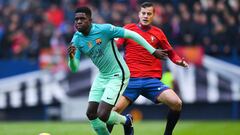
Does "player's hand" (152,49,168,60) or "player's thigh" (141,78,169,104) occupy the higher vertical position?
"player's hand" (152,49,168,60)

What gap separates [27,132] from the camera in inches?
620

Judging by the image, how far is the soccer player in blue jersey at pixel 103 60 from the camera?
1080cm

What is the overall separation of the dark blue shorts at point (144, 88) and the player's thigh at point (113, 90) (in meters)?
0.60

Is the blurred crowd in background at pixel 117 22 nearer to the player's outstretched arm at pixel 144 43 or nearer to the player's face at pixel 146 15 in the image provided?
the player's face at pixel 146 15

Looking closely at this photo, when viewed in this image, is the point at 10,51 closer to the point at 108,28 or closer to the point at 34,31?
the point at 34,31

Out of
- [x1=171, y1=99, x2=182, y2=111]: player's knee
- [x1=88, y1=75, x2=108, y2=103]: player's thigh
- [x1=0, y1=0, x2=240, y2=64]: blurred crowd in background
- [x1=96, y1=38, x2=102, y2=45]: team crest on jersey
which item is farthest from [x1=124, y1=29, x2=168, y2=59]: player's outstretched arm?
[x1=0, y1=0, x2=240, y2=64]: blurred crowd in background

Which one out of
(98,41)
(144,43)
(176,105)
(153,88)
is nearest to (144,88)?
(153,88)

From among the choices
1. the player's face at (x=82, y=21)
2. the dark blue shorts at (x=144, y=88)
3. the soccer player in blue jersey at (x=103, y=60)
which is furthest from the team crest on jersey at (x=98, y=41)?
the dark blue shorts at (x=144, y=88)

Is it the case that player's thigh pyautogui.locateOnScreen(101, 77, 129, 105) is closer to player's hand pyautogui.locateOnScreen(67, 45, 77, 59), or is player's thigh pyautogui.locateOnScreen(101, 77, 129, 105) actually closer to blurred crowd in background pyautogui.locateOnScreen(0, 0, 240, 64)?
player's hand pyautogui.locateOnScreen(67, 45, 77, 59)

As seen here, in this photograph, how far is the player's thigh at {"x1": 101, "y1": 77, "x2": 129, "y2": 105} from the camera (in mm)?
10891

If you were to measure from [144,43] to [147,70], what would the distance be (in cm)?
99

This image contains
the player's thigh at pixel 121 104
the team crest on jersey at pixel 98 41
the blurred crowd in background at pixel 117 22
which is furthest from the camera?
the blurred crowd in background at pixel 117 22

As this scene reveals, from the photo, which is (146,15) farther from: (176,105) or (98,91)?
(98,91)

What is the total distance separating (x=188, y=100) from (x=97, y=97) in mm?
10031
